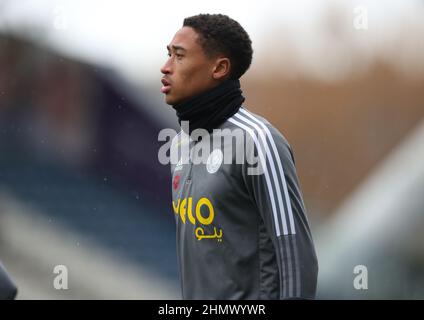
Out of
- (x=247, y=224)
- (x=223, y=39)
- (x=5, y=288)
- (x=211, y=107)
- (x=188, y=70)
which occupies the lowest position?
(x=5, y=288)

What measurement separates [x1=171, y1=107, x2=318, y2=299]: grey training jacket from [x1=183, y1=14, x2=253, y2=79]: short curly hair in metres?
0.24

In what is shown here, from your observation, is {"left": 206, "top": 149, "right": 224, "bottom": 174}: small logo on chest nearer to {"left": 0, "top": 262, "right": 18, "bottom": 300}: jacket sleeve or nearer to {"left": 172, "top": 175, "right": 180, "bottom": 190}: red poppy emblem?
{"left": 172, "top": 175, "right": 180, "bottom": 190}: red poppy emblem

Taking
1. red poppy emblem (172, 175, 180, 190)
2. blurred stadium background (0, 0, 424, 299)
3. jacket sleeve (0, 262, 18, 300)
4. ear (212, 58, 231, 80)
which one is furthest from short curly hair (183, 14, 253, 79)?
blurred stadium background (0, 0, 424, 299)

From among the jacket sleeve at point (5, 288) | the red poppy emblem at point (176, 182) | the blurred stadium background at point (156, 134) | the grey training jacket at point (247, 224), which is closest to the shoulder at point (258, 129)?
the grey training jacket at point (247, 224)

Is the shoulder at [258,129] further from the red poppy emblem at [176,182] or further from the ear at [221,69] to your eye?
the red poppy emblem at [176,182]

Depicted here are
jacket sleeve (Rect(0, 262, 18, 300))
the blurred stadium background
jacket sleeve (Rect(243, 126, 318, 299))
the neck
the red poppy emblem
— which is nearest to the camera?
jacket sleeve (Rect(0, 262, 18, 300))

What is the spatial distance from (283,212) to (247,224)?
0.15 m

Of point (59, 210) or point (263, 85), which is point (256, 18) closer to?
point (263, 85)

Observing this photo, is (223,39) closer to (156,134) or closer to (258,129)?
(258,129)

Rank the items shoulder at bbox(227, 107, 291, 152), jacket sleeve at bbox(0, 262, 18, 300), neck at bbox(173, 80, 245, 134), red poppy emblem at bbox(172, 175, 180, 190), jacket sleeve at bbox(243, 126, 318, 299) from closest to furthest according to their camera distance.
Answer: jacket sleeve at bbox(0, 262, 18, 300) → jacket sleeve at bbox(243, 126, 318, 299) → shoulder at bbox(227, 107, 291, 152) → neck at bbox(173, 80, 245, 134) → red poppy emblem at bbox(172, 175, 180, 190)

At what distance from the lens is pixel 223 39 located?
2.63 m

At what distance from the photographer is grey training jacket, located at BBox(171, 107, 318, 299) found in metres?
2.29

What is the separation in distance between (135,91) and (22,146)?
2.37 feet

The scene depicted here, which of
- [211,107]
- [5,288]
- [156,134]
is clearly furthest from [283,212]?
[156,134]
